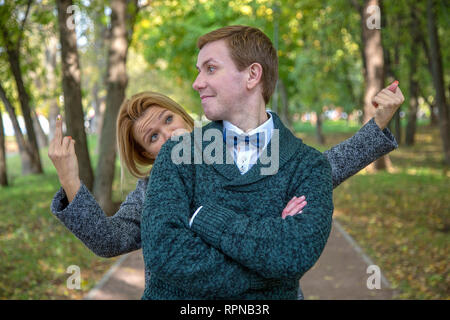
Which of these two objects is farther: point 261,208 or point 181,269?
point 261,208

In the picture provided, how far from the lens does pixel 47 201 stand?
513 inches

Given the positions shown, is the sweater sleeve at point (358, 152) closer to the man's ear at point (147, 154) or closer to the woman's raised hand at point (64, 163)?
the man's ear at point (147, 154)

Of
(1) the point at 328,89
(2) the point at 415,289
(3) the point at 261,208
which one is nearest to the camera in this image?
(3) the point at 261,208

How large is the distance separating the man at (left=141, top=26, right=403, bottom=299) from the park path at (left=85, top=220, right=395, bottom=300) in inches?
184

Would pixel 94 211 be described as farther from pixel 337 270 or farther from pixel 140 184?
pixel 337 270

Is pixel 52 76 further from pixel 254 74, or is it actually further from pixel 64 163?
pixel 254 74

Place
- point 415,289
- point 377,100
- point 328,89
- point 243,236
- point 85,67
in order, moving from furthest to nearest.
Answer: point 85,67 < point 328,89 < point 415,289 < point 377,100 < point 243,236

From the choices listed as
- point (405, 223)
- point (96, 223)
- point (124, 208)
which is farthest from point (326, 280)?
point (96, 223)

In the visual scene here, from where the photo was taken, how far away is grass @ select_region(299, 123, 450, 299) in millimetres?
7148

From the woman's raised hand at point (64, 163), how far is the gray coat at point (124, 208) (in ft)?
0.11

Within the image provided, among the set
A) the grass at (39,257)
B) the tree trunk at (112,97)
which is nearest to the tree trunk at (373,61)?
the tree trunk at (112,97)

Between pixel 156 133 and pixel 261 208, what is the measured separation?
82cm
